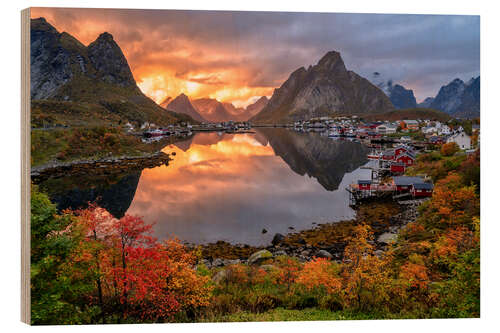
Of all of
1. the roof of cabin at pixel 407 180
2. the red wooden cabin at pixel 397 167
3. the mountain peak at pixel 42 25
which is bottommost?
the roof of cabin at pixel 407 180

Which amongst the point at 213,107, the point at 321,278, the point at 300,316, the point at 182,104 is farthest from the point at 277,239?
the point at 182,104

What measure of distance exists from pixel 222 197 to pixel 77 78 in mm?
11883

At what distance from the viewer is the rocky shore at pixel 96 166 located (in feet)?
27.0

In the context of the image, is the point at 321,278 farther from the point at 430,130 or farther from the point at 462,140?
the point at 430,130

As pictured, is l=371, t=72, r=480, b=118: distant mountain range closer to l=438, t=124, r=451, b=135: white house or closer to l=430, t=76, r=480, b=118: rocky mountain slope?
l=430, t=76, r=480, b=118: rocky mountain slope

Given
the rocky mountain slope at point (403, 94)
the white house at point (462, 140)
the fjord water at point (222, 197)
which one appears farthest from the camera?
the fjord water at point (222, 197)

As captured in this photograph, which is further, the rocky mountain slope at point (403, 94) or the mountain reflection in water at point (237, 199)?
the mountain reflection in water at point (237, 199)

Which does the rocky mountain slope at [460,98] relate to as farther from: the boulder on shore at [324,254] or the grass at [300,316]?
the boulder on shore at [324,254]

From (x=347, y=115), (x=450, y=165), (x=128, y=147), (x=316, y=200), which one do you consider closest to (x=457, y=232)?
(x=450, y=165)

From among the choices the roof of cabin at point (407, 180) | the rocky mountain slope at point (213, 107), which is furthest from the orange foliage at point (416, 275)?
the rocky mountain slope at point (213, 107)

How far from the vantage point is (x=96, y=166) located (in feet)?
48.4

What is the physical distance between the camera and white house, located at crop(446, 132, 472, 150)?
8062 millimetres

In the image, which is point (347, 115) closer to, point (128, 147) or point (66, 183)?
point (128, 147)

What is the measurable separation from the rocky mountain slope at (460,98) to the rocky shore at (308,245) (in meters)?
4.48
